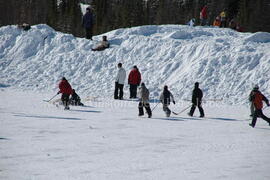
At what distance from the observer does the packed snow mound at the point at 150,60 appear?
2186cm

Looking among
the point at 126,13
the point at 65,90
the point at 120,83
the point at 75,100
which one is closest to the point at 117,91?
the point at 120,83

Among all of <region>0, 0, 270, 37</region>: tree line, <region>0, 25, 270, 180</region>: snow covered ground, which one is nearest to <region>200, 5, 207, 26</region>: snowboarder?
<region>0, 25, 270, 180</region>: snow covered ground

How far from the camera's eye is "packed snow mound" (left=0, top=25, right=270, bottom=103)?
71.7 feet

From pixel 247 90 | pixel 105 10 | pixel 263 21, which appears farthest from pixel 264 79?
pixel 105 10

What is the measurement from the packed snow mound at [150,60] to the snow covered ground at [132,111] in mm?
57

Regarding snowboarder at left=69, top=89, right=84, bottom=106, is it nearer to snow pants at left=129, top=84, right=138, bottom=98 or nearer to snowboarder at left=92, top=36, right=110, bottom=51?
snow pants at left=129, top=84, right=138, bottom=98

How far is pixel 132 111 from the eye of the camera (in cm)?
1862

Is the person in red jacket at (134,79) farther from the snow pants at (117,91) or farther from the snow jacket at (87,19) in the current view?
the snow jacket at (87,19)

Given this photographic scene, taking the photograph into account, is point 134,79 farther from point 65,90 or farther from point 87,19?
point 87,19

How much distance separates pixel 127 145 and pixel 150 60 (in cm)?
1335

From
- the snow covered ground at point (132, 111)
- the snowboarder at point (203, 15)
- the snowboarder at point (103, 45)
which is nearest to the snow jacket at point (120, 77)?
the snow covered ground at point (132, 111)

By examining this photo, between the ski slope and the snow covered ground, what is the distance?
28 millimetres

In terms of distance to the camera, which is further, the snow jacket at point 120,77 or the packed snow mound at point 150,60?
the packed snow mound at point 150,60

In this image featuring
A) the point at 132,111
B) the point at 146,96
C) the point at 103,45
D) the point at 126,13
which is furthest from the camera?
the point at 126,13
